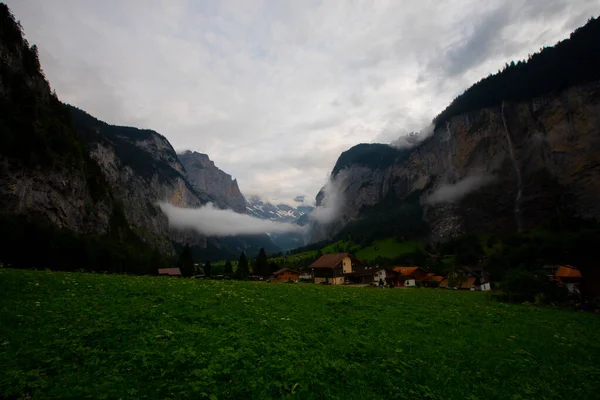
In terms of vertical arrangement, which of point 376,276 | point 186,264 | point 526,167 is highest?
point 526,167

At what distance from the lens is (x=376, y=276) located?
87.4 metres

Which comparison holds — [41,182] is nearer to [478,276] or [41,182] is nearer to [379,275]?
[379,275]

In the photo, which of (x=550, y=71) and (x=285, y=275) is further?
(x=550, y=71)

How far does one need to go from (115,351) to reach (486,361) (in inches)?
535

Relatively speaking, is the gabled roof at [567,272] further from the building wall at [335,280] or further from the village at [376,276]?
the building wall at [335,280]

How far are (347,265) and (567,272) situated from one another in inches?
2246

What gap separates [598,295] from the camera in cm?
3541

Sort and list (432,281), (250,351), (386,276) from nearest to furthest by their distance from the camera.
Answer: (250,351), (432,281), (386,276)

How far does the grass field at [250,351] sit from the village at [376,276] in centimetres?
5575

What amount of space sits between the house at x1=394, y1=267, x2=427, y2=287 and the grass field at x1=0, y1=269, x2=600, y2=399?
258 ft

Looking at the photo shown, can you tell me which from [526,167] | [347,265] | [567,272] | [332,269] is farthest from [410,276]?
[526,167]

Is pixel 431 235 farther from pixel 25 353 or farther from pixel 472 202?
pixel 25 353

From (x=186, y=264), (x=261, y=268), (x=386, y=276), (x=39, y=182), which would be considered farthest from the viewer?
(x=261, y=268)

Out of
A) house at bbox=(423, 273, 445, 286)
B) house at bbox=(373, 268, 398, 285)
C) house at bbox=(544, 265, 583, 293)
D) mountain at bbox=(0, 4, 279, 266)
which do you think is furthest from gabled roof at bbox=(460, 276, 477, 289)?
mountain at bbox=(0, 4, 279, 266)
